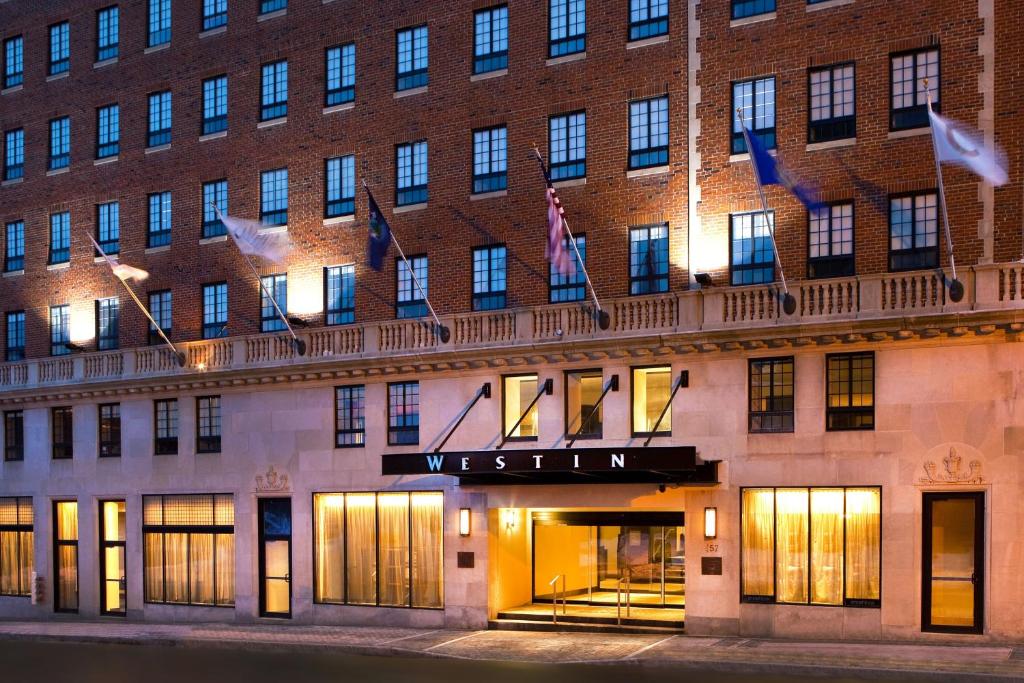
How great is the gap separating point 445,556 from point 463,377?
16.2 ft

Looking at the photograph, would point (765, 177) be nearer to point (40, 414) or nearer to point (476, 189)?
point (476, 189)

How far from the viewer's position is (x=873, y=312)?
27625 mm

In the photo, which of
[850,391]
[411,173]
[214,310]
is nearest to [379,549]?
[214,310]

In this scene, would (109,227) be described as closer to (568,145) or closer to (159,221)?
(159,221)

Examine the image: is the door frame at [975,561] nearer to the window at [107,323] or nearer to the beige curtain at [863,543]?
the beige curtain at [863,543]

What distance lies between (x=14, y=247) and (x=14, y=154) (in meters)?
3.54

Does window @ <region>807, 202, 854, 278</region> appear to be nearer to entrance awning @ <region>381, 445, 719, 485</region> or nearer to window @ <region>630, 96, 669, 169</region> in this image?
window @ <region>630, 96, 669, 169</region>

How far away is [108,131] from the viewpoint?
144ft

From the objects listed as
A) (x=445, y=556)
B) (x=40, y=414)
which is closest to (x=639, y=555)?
(x=445, y=556)

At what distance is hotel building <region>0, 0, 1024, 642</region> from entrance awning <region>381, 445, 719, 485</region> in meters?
0.10

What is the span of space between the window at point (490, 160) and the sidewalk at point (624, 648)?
40.6 feet

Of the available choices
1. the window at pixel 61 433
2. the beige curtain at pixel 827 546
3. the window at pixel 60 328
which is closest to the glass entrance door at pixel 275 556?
the window at pixel 61 433

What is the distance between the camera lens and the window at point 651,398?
102ft

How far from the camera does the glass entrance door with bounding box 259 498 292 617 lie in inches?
1465
